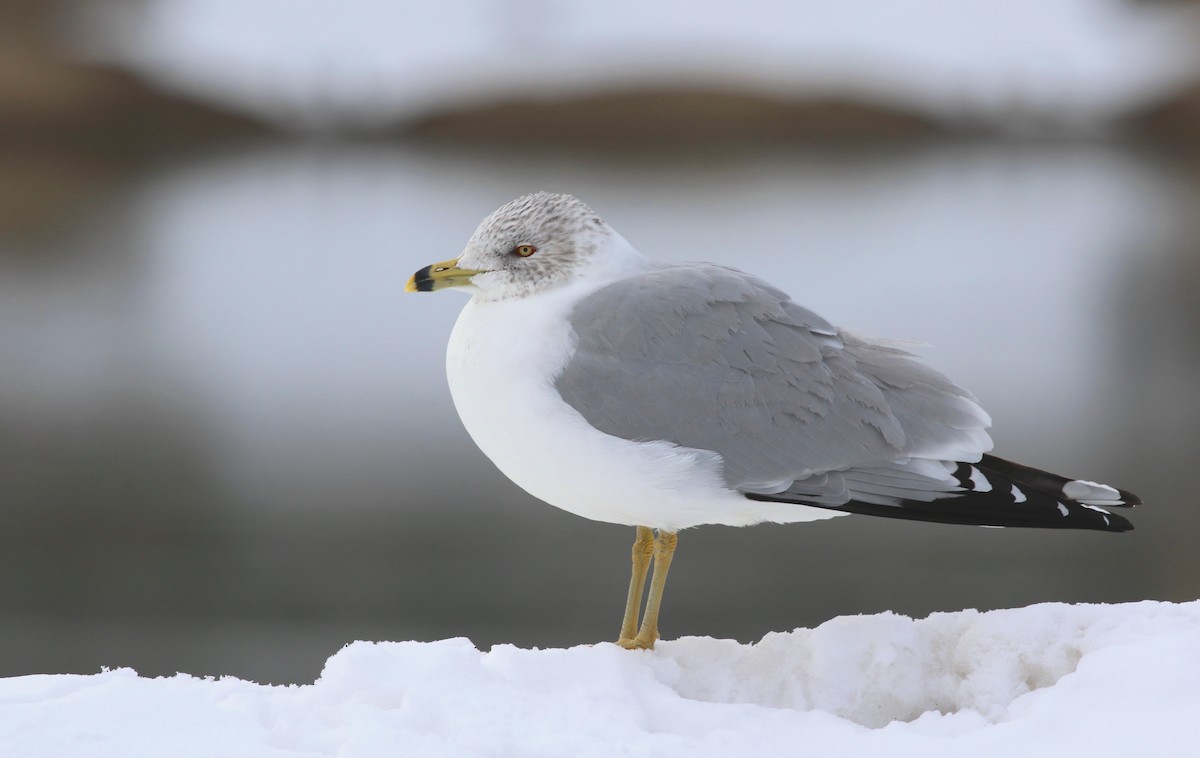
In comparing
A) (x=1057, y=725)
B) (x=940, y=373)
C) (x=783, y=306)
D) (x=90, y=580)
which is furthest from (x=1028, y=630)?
(x=90, y=580)

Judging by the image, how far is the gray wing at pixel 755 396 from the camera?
6.62ft

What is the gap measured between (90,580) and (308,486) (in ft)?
3.66

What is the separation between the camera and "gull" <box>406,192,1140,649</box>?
2.00 metres

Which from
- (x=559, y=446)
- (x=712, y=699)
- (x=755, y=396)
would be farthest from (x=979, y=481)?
(x=559, y=446)

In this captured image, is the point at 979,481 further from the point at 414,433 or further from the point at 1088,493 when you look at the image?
the point at 414,433

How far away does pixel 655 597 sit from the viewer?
2.17 m

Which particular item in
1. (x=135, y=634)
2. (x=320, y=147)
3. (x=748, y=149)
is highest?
(x=748, y=149)

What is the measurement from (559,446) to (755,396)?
31 centimetres

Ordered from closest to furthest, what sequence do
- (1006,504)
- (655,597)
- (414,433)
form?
1. (1006,504)
2. (655,597)
3. (414,433)

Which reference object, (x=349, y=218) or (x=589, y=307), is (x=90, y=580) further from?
(x=349, y=218)

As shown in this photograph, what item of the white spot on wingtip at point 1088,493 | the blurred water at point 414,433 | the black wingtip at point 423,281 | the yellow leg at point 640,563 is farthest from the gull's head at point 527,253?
the blurred water at point 414,433

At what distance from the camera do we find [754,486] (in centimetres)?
202

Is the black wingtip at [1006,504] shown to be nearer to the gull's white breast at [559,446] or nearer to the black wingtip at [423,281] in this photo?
the gull's white breast at [559,446]

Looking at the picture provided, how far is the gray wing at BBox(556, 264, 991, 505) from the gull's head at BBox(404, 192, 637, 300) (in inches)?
3.2
